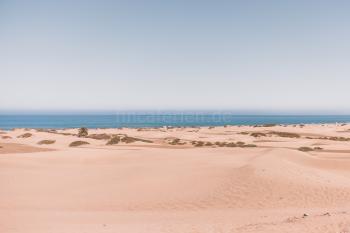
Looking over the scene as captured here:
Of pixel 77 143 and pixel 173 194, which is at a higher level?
pixel 77 143

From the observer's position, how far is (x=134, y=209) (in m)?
14.5

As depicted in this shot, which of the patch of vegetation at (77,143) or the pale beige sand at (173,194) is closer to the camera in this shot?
the pale beige sand at (173,194)

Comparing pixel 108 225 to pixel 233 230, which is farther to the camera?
pixel 108 225

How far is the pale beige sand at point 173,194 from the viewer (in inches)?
453

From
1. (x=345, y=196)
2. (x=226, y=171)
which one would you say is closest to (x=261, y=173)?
(x=226, y=171)

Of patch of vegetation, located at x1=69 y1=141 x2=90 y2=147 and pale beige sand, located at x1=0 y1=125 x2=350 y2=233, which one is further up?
patch of vegetation, located at x1=69 y1=141 x2=90 y2=147

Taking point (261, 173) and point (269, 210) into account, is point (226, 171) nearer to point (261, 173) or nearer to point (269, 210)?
point (261, 173)

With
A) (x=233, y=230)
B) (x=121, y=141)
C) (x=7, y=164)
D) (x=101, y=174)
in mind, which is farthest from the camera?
(x=121, y=141)

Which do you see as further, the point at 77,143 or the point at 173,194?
the point at 77,143

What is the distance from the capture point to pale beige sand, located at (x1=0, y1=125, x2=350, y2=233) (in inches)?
453

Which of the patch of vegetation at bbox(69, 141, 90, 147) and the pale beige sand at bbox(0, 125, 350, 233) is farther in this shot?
the patch of vegetation at bbox(69, 141, 90, 147)

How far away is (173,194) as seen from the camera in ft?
53.4

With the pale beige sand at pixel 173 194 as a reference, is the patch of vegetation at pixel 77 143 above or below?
above

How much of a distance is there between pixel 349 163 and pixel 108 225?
1799 centimetres
